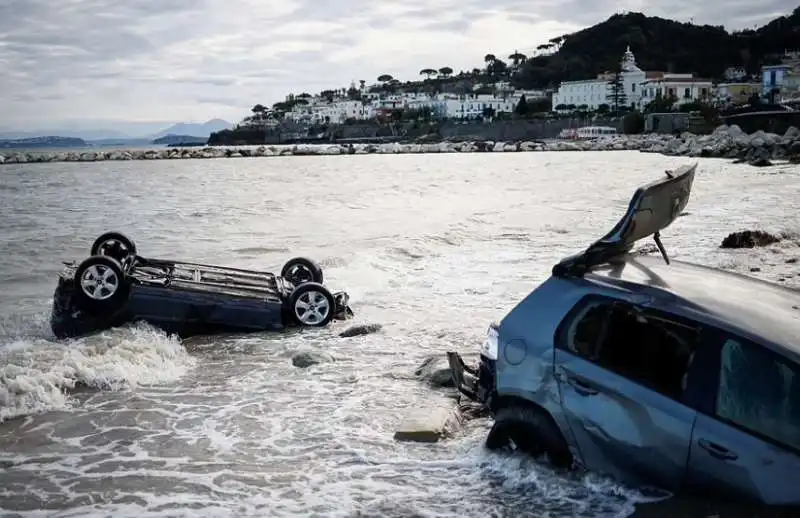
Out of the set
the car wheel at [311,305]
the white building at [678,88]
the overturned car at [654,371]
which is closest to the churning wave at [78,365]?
the car wheel at [311,305]

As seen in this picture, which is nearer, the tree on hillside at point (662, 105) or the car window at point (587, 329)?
the car window at point (587, 329)

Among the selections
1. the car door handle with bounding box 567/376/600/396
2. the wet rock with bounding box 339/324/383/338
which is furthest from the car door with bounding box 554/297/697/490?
the wet rock with bounding box 339/324/383/338

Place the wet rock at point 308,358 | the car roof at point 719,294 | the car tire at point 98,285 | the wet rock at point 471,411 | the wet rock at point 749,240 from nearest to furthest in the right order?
the car roof at point 719,294 < the wet rock at point 471,411 < the wet rock at point 308,358 < the car tire at point 98,285 < the wet rock at point 749,240

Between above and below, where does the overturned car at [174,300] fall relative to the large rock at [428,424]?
above

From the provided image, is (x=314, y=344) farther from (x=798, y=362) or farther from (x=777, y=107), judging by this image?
(x=777, y=107)

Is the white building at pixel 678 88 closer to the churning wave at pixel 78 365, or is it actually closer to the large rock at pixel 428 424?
the churning wave at pixel 78 365

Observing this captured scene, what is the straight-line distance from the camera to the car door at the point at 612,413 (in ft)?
14.6

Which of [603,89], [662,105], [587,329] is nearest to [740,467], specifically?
[587,329]

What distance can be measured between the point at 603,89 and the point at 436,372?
193747mm

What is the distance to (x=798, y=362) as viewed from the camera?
4.06m

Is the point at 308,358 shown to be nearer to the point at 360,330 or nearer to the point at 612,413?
the point at 360,330

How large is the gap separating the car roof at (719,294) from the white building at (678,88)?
176m

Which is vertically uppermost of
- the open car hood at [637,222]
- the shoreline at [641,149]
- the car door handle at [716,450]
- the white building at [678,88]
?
the white building at [678,88]

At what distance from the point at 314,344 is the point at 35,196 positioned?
3652 cm
